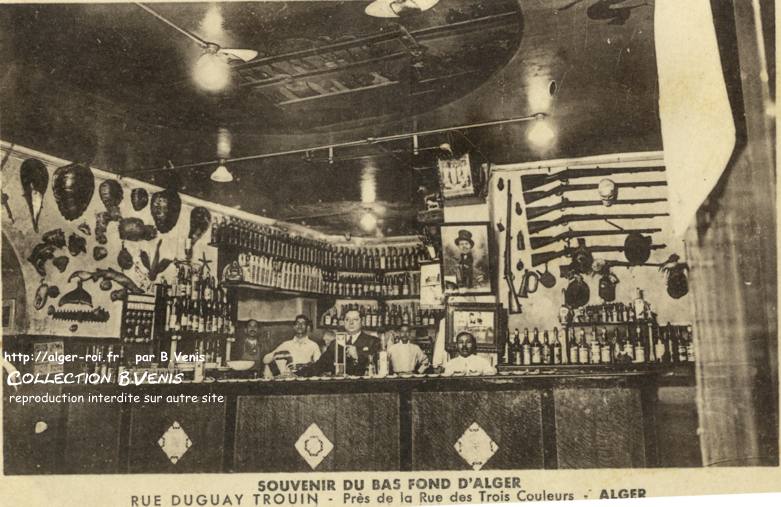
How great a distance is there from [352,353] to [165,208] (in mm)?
1658

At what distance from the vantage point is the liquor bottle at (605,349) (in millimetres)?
3646

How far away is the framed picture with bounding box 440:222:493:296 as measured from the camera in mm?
3824

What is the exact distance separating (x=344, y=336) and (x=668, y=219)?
2.05 metres

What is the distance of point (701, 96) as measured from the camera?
3.09m

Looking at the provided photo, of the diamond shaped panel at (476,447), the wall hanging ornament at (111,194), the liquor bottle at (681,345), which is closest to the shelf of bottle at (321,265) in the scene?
the wall hanging ornament at (111,194)

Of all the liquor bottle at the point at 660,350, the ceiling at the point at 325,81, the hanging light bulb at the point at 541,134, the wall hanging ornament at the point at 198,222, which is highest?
the ceiling at the point at 325,81

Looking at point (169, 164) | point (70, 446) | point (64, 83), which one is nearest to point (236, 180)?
point (169, 164)

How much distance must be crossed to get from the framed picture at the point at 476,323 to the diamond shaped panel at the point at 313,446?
1068mm

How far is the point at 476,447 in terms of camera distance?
3.09m

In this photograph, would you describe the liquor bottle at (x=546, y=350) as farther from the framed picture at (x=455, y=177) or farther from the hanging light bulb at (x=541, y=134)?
the hanging light bulb at (x=541, y=134)

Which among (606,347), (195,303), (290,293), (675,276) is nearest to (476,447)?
(606,347)

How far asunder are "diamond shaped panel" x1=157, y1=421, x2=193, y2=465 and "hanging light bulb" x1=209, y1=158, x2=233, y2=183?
1593 mm

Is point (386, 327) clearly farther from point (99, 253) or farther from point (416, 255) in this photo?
point (99, 253)

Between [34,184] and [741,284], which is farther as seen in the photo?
[34,184]
